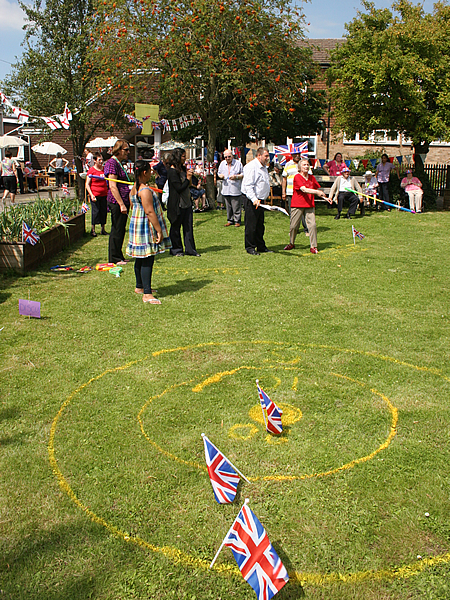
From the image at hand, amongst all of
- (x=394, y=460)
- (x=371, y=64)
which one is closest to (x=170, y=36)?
(x=371, y=64)

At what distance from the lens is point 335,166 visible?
70.9ft

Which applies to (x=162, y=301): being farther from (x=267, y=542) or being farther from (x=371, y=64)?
(x=371, y=64)

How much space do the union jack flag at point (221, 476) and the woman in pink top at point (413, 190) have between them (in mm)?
17421

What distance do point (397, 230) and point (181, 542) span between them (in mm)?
12815

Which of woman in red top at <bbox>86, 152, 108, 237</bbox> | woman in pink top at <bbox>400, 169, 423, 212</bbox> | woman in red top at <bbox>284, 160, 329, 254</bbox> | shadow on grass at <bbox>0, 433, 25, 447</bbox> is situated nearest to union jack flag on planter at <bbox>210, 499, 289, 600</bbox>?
shadow on grass at <bbox>0, 433, 25, 447</bbox>

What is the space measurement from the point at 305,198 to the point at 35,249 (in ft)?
16.4

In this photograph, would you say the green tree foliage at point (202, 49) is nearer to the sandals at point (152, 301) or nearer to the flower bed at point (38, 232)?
the flower bed at point (38, 232)

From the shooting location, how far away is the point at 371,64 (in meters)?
18.6

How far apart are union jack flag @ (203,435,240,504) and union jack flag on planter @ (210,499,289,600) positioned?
491mm

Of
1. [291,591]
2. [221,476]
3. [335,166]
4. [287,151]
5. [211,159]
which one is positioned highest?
[287,151]

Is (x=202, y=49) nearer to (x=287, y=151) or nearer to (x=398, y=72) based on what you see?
(x=287, y=151)

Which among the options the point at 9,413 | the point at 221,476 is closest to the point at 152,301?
the point at 9,413

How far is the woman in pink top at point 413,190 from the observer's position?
19.0 meters

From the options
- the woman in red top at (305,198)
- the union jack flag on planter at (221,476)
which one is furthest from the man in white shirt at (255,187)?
the union jack flag on planter at (221,476)
